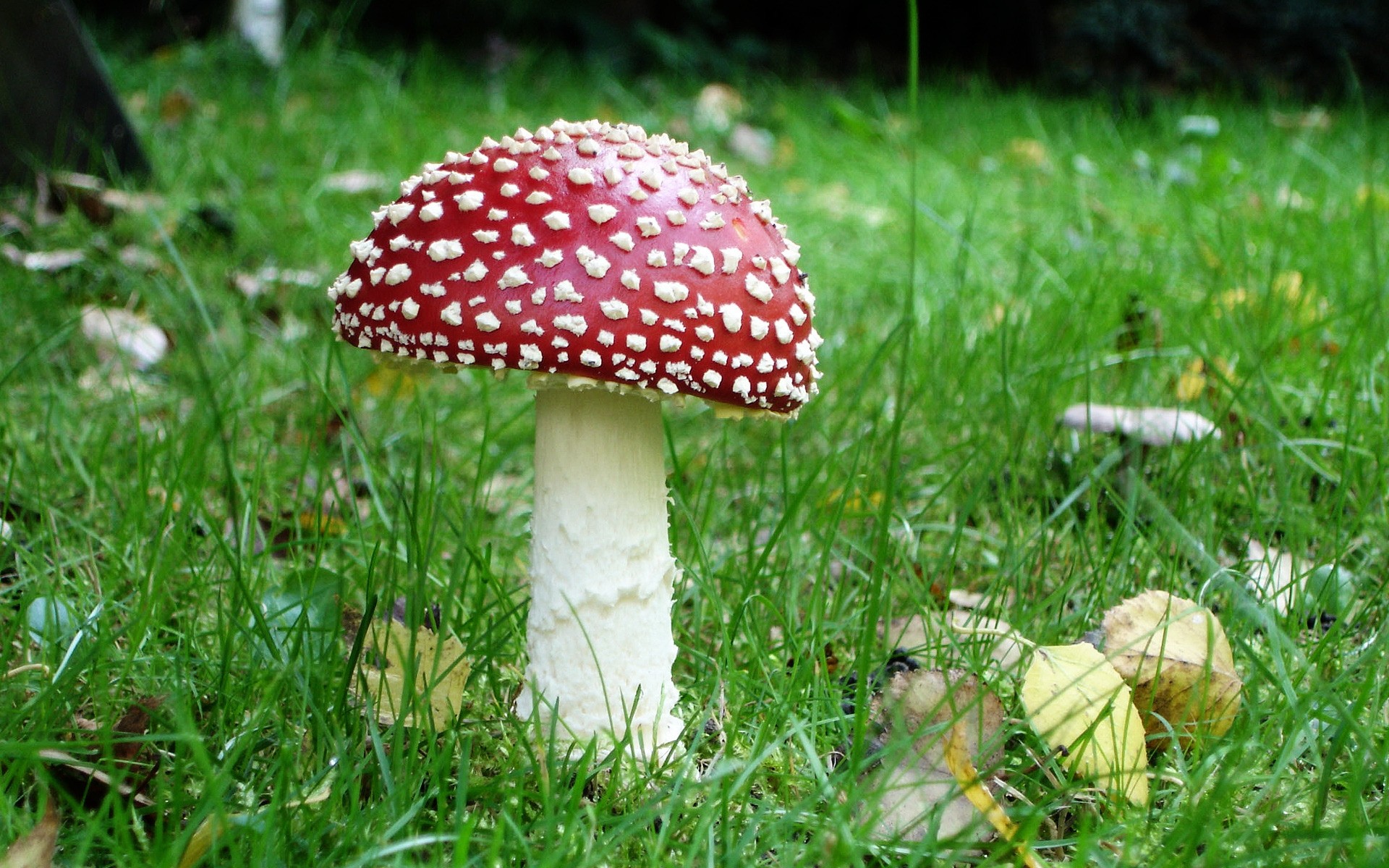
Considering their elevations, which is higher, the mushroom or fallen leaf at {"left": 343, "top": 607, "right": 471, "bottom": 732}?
the mushroom

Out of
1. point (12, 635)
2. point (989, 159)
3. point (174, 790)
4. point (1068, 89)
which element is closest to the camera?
A: point (174, 790)

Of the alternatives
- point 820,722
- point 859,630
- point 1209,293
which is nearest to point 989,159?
point 1209,293

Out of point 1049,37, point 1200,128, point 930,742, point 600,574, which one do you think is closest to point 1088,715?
point 930,742

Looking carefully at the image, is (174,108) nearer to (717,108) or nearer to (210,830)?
(717,108)

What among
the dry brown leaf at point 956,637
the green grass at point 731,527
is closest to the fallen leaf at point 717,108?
the green grass at point 731,527

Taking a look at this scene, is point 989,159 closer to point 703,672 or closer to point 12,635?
point 703,672

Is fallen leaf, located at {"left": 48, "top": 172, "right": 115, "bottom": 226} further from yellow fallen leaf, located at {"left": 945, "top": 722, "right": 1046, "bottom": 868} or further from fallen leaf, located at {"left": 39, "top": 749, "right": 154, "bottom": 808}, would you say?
yellow fallen leaf, located at {"left": 945, "top": 722, "right": 1046, "bottom": 868}

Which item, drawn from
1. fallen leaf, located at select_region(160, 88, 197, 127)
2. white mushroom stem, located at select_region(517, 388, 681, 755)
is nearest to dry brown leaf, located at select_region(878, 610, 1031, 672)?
white mushroom stem, located at select_region(517, 388, 681, 755)
